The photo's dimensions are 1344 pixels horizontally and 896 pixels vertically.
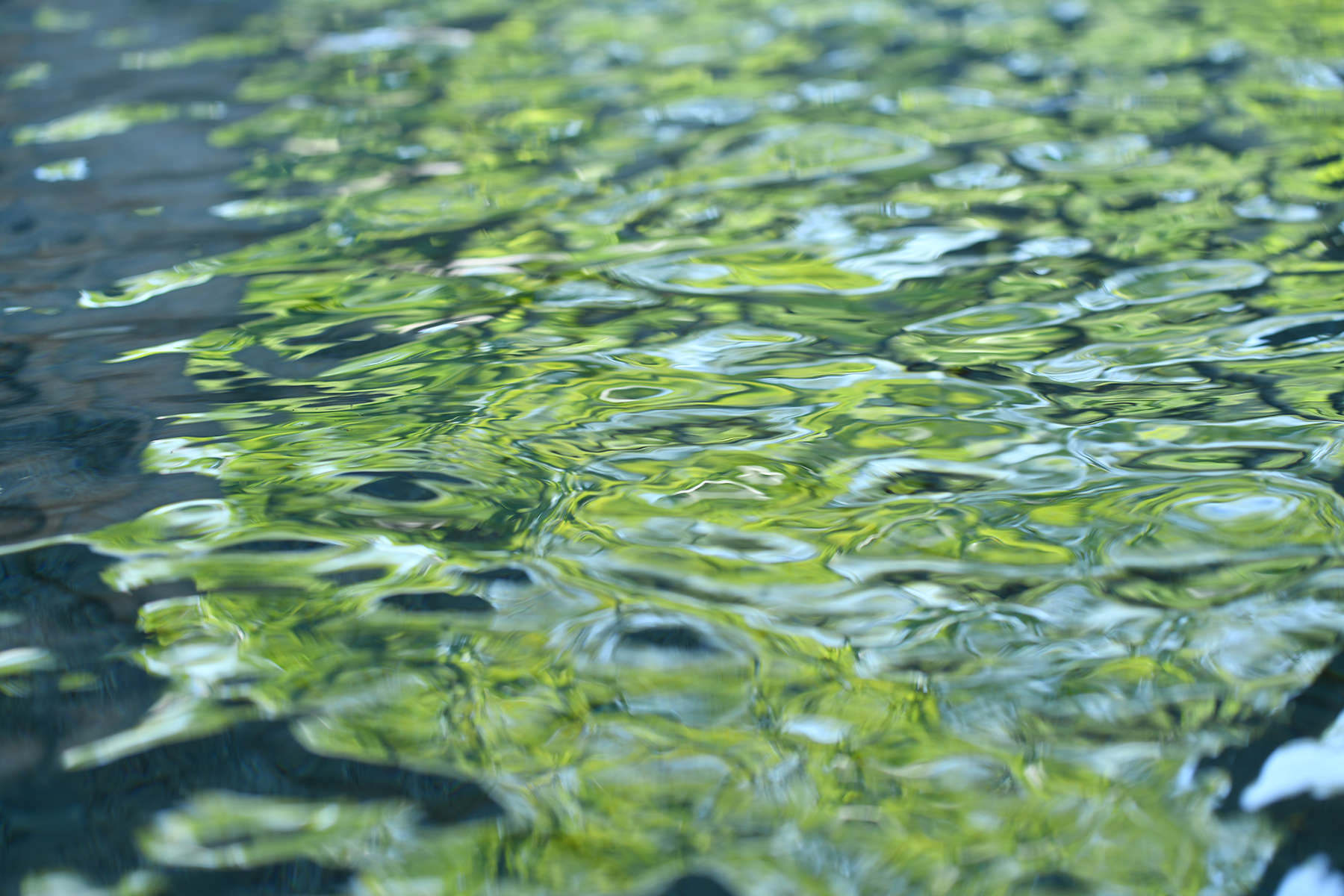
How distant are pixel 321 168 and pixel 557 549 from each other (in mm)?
1647

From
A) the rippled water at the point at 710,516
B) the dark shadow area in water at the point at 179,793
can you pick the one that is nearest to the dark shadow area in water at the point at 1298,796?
the rippled water at the point at 710,516

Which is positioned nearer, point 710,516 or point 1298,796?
point 1298,796

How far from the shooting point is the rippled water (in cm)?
88

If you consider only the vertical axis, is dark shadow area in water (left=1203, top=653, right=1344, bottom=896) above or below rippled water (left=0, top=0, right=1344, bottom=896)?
below

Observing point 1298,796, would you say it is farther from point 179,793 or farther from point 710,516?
point 179,793

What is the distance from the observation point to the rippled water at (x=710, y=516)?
0.88 m

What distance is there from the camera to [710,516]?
1261 millimetres

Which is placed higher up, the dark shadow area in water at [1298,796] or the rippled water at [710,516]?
the rippled water at [710,516]

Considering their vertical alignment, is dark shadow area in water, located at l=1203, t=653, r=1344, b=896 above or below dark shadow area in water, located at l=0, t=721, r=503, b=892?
below

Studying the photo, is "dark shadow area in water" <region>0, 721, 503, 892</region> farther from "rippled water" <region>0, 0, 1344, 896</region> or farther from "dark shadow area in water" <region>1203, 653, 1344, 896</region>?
"dark shadow area in water" <region>1203, 653, 1344, 896</region>

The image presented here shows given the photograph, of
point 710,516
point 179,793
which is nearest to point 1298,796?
point 710,516

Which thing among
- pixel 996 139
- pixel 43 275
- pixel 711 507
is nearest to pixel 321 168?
pixel 43 275

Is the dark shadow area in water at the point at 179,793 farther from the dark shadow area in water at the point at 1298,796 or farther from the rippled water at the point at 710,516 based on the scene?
the dark shadow area in water at the point at 1298,796

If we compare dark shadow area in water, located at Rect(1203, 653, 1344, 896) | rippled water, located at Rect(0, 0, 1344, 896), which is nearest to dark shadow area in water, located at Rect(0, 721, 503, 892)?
rippled water, located at Rect(0, 0, 1344, 896)
